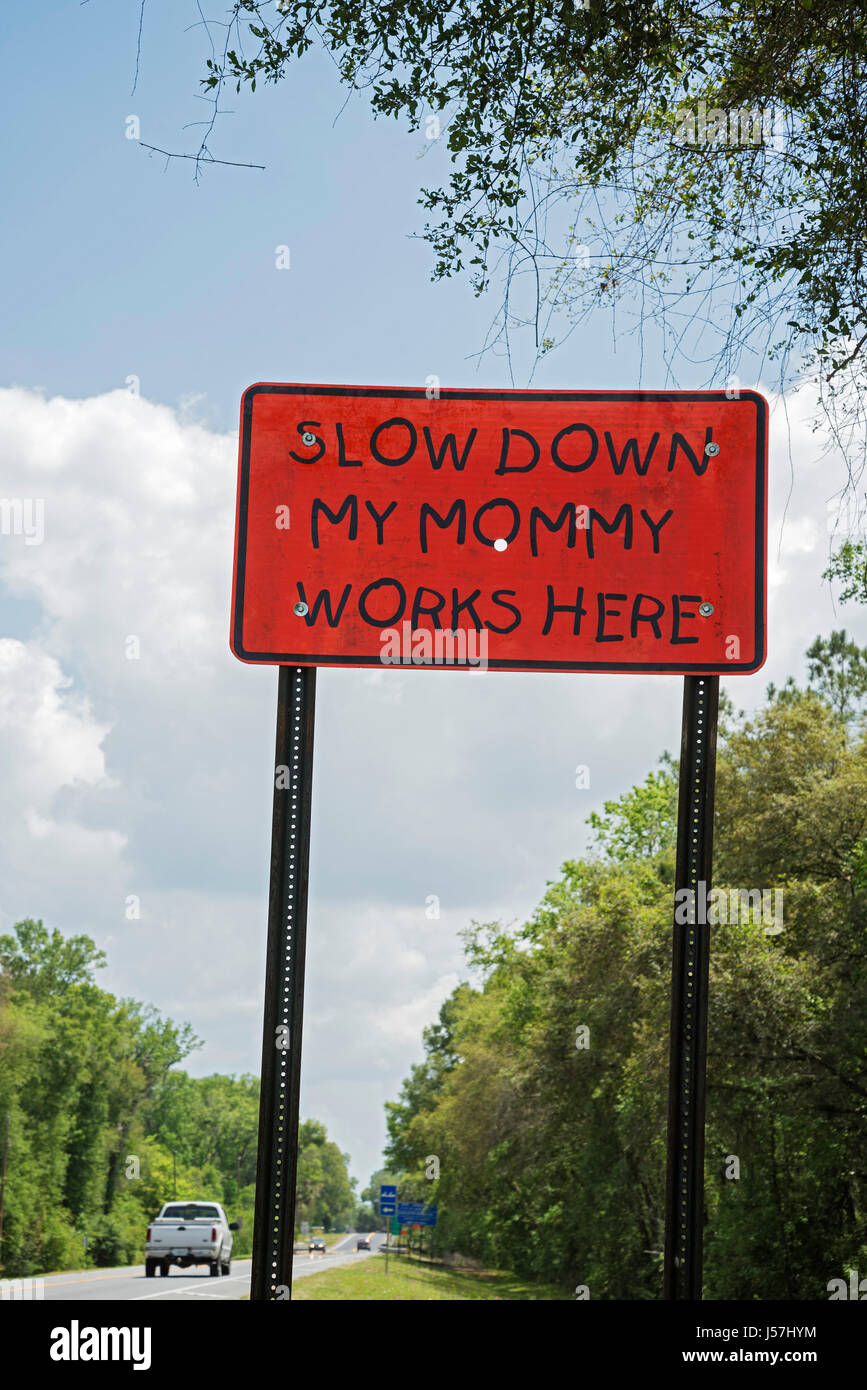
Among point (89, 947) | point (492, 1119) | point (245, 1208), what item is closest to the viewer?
point (492, 1119)

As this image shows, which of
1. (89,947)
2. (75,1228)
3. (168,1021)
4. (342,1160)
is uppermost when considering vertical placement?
(89,947)

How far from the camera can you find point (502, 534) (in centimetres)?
336

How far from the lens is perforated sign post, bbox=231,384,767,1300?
3.31 meters

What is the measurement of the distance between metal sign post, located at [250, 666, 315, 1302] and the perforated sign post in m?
0.25

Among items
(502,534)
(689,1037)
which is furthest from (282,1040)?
(502,534)

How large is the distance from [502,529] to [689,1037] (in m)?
1.36

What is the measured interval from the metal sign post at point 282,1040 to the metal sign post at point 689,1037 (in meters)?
0.89

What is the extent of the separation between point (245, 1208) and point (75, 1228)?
36.8 m

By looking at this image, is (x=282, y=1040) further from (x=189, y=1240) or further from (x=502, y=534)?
(x=189, y=1240)

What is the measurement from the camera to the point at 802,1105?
19594 millimetres

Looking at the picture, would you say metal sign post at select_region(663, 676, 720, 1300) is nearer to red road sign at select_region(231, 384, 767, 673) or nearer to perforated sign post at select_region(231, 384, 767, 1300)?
perforated sign post at select_region(231, 384, 767, 1300)

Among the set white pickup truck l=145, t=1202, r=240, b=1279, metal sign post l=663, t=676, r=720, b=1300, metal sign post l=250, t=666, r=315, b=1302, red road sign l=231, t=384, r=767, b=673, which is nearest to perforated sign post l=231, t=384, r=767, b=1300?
red road sign l=231, t=384, r=767, b=673
